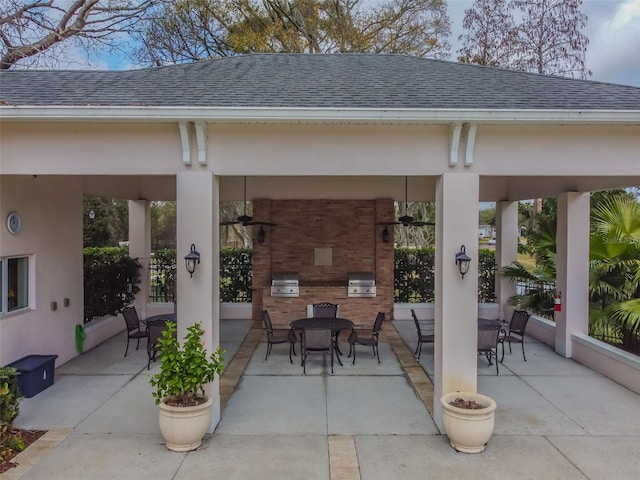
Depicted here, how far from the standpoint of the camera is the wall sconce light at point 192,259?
17.2 ft

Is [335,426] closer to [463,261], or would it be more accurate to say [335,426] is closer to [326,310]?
[463,261]

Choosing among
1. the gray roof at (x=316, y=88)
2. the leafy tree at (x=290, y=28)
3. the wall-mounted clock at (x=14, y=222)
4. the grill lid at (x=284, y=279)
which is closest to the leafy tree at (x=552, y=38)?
the leafy tree at (x=290, y=28)

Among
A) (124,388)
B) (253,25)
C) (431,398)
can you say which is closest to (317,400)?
(431,398)

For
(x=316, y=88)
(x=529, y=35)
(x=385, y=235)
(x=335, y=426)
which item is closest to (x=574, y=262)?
(x=385, y=235)

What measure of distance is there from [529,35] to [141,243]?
17.0 m

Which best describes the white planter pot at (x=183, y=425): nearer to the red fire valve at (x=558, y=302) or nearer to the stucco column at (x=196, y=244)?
the stucco column at (x=196, y=244)

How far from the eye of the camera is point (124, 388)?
22.6ft

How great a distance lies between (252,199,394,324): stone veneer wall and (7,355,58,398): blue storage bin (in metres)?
5.79

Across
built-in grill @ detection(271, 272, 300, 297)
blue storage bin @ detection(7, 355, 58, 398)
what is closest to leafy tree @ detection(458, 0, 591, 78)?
built-in grill @ detection(271, 272, 300, 297)

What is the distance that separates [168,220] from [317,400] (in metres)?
30.0

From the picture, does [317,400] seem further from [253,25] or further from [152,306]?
[253,25]

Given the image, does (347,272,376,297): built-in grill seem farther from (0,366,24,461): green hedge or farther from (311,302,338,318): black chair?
(0,366,24,461): green hedge

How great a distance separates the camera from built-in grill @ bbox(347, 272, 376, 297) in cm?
1138

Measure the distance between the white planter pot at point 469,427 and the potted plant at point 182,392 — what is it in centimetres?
266
